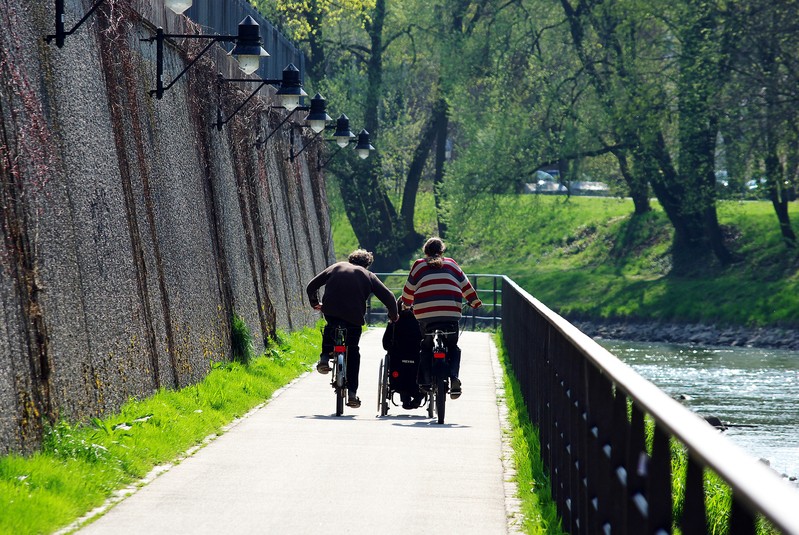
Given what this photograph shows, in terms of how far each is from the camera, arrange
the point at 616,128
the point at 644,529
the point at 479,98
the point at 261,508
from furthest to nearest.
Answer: the point at 479,98, the point at 616,128, the point at 261,508, the point at 644,529

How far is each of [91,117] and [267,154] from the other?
484 inches

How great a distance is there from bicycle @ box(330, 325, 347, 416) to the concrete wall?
1.43 metres

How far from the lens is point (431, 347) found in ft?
43.9

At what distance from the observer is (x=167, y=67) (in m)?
14.5

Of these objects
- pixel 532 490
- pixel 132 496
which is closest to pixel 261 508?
pixel 132 496

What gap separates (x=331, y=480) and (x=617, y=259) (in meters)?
42.0

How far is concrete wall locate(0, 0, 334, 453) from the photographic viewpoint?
859cm

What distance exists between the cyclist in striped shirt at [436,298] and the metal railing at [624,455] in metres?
3.26

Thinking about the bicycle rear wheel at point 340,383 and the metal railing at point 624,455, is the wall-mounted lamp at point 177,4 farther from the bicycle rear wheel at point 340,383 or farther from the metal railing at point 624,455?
the metal railing at point 624,455

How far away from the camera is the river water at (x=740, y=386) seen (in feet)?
63.4

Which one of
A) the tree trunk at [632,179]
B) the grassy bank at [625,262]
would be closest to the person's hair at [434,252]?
the grassy bank at [625,262]

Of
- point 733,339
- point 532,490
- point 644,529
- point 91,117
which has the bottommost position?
point 733,339

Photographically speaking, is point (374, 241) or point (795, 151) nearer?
point (795, 151)

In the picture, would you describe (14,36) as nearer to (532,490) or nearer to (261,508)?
(261,508)
